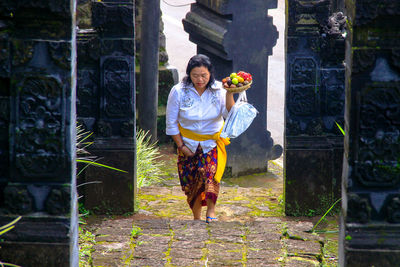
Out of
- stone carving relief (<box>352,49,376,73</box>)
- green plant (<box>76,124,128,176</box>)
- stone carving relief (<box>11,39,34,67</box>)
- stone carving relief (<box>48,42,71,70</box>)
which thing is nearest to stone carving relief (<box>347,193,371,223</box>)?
stone carving relief (<box>352,49,376,73</box>)

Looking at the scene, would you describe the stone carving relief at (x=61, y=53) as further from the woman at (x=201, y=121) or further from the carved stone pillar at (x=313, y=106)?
the carved stone pillar at (x=313, y=106)

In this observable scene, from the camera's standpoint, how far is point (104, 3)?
7.18 metres

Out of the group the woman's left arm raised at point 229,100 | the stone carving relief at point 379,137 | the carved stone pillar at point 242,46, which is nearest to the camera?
the stone carving relief at point 379,137

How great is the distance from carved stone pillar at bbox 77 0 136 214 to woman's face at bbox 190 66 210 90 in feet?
2.43

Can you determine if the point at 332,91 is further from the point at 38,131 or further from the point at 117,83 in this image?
the point at 38,131

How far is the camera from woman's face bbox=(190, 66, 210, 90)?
22.3 ft

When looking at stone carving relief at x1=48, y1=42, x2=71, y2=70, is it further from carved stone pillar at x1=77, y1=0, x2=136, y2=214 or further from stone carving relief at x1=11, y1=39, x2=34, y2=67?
carved stone pillar at x1=77, y1=0, x2=136, y2=214

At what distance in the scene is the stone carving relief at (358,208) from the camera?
4539 millimetres

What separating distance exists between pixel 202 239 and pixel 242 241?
33cm

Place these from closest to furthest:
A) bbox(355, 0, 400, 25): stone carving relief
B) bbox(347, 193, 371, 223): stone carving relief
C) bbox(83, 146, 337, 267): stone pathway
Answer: bbox(355, 0, 400, 25): stone carving relief
bbox(347, 193, 371, 223): stone carving relief
bbox(83, 146, 337, 267): stone pathway

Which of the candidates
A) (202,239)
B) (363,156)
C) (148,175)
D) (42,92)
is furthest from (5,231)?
(148,175)

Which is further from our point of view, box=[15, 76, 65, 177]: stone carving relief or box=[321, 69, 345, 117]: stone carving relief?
box=[321, 69, 345, 117]: stone carving relief

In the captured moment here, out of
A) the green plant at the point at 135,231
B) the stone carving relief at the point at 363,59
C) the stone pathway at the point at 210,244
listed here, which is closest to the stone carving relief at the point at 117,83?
the stone pathway at the point at 210,244

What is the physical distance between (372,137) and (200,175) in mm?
2759
